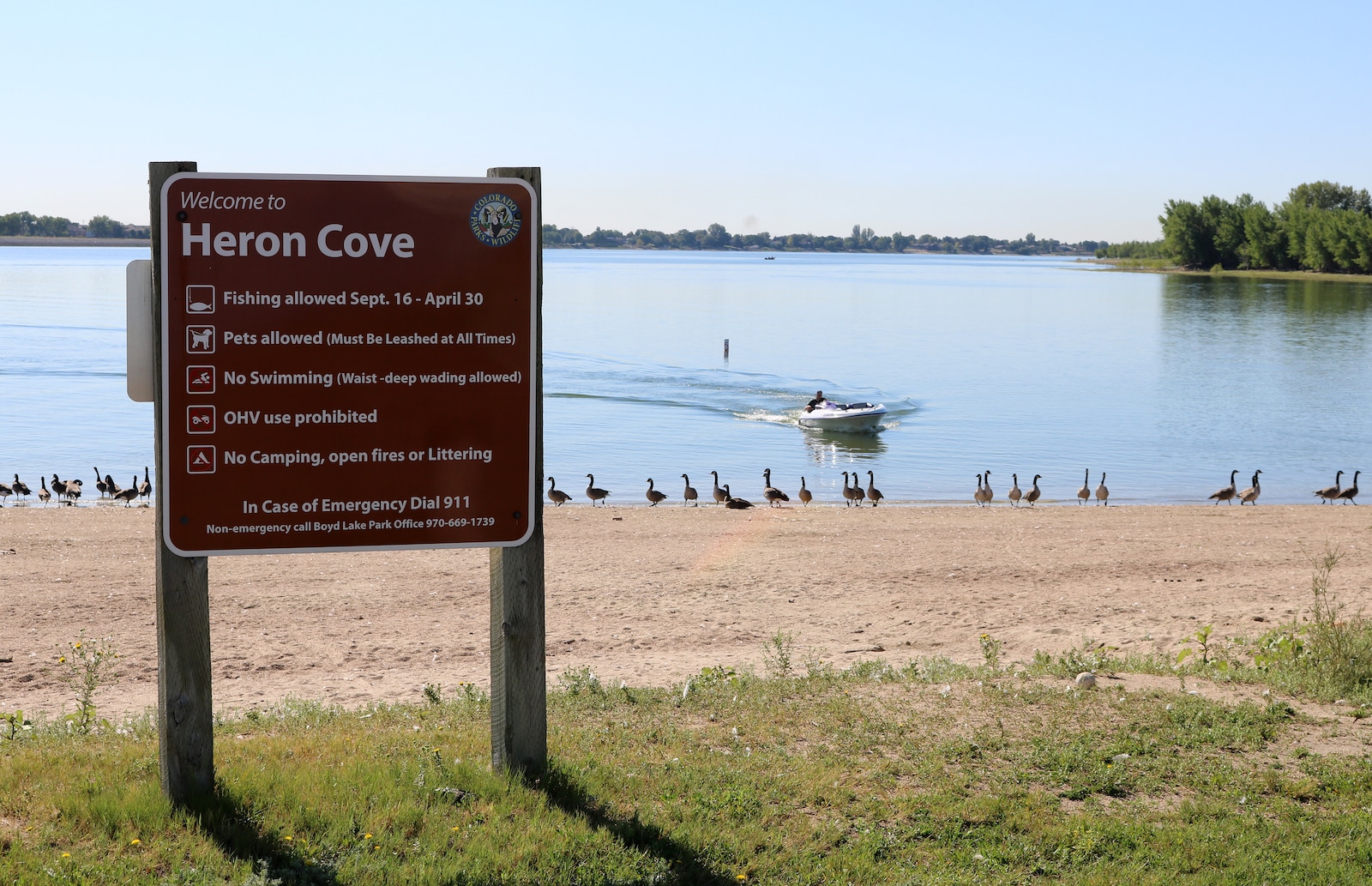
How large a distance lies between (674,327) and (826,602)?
70841mm

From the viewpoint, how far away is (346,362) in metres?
4.79

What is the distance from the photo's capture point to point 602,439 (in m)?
36.3

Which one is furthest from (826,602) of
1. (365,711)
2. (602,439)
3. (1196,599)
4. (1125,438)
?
(1125,438)

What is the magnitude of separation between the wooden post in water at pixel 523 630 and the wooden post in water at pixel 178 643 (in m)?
1.19

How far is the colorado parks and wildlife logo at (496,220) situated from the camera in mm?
4867

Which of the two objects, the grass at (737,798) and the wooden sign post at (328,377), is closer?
the grass at (737,798)

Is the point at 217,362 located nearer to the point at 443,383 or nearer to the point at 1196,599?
the point at 443,383

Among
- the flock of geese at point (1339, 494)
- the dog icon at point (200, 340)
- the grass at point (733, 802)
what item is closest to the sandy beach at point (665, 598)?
the grass at point (733, 802)

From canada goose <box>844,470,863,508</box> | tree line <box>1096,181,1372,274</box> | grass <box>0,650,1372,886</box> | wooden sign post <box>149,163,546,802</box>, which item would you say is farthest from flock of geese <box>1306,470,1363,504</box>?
tree line <box>1096,181,1372,274</box>

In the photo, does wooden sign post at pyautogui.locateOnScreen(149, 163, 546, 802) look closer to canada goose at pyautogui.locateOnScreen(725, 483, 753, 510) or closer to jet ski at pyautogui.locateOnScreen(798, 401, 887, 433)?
canada goose at pyautogui.locateOnScreen(725, 483, 753, 510)

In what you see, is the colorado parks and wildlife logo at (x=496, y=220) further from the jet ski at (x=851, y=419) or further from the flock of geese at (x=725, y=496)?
the jet ski at (x=851, y=419)

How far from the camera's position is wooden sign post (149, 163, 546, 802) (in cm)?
466

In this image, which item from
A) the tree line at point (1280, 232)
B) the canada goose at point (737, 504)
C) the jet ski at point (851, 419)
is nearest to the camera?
the canada goose at point (737, 504)

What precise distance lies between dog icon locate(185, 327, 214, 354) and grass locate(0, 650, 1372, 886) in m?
1.83
